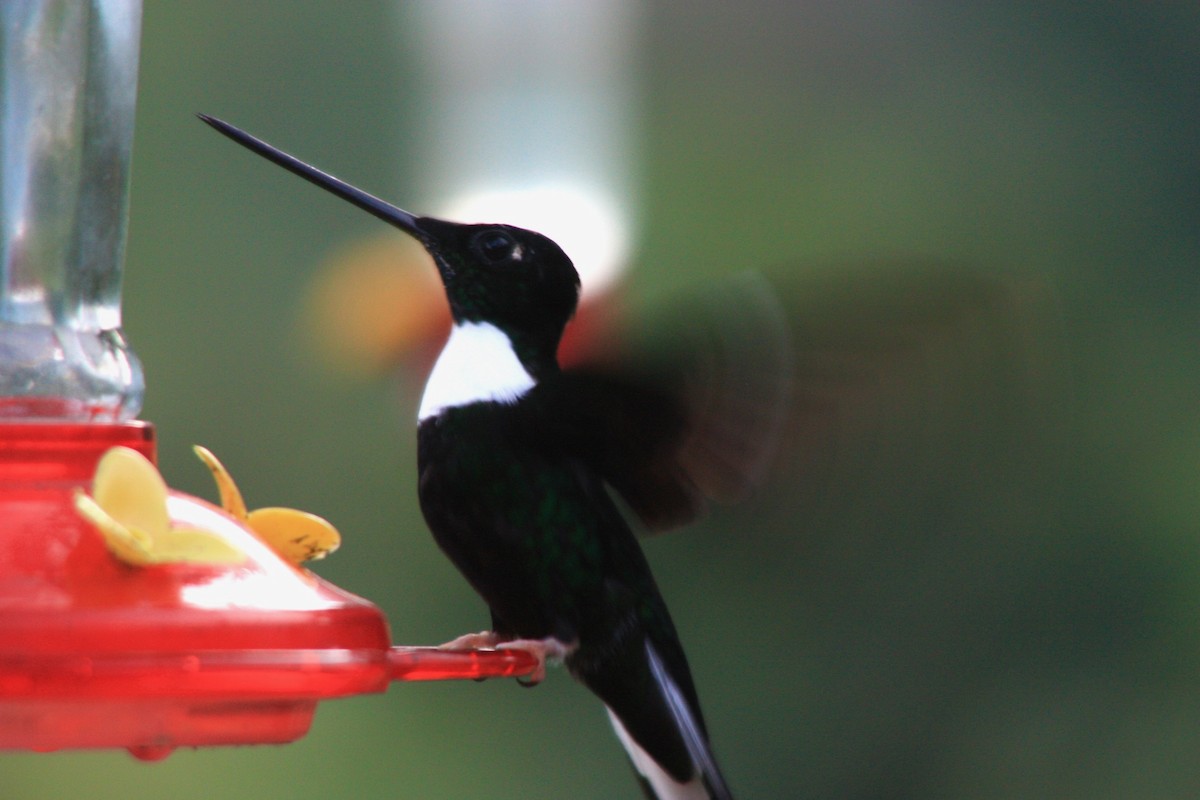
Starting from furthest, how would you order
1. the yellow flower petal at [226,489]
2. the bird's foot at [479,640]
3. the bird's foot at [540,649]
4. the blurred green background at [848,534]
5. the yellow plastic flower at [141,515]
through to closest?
the blurred green background at [848,534], the bird's foot at [479,640], the bird's foot at [540,649], the yellow flower petal at [226,489], the yellow plastic flower at [141,515]

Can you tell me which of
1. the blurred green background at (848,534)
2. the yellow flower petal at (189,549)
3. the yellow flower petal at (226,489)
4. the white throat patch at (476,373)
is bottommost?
the blurred green background at (848,534)

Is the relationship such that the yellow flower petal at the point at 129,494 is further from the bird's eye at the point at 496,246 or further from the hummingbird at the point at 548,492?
the bird's eye at the point at 496,246

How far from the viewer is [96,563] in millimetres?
1577

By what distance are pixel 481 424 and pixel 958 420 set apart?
87 cm

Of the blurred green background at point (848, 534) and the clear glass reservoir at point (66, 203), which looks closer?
Result: the clear glass reservoir at point (66, 203)

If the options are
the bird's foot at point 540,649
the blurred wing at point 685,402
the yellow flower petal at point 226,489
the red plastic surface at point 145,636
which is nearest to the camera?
the red plastic surface at point 145,636

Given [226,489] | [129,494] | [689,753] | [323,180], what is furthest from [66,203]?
[689,753]

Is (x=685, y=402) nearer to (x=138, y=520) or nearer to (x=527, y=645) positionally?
(x=527, y=645)

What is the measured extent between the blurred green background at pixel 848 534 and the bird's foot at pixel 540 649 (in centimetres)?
207

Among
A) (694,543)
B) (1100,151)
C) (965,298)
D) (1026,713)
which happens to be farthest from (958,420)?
(1100,151)

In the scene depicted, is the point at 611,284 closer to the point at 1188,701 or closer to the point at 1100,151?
the point at 1188,701

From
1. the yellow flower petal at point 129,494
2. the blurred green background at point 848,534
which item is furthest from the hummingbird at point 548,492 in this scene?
the blurred green background at point 848,534

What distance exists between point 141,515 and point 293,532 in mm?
425

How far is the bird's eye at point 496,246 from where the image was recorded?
2.90 metres
